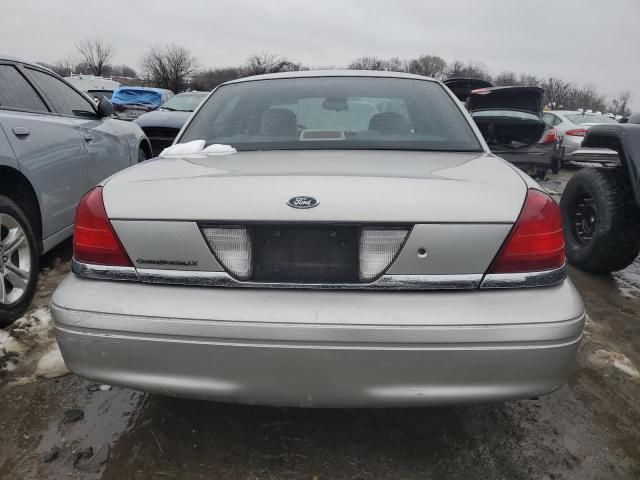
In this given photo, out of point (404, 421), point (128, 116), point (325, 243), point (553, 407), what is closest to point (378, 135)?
point (325, 243)

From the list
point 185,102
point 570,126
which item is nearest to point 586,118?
point 570,126

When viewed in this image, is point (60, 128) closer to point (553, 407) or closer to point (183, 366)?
point (183, 366)

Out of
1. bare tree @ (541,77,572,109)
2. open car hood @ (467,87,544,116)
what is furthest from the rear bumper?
bare tree @ (541,77,572,109)

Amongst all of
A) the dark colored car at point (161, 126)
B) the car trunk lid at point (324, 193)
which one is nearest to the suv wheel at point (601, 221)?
the car trunk lid at point (324, 193)

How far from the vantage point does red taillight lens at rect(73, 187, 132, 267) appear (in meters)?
1.70

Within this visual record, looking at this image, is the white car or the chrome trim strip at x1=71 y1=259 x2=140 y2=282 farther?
the white car

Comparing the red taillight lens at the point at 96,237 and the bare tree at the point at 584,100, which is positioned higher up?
the red taillight lens at the point at 96,237

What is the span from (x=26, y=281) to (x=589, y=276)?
167 inches

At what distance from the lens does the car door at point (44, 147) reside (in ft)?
10.3

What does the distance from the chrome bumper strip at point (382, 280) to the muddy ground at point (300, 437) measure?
2.48 feet

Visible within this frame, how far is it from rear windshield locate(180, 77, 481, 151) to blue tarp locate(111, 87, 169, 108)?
11662 millimetres

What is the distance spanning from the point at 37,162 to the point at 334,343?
2675 millimetres

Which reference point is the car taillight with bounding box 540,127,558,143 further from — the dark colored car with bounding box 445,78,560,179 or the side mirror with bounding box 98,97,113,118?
the side mirror with bounding box 98,97,113,118

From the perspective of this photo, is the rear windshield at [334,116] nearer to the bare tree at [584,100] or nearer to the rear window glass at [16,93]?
the rear window glass at [16,93]
